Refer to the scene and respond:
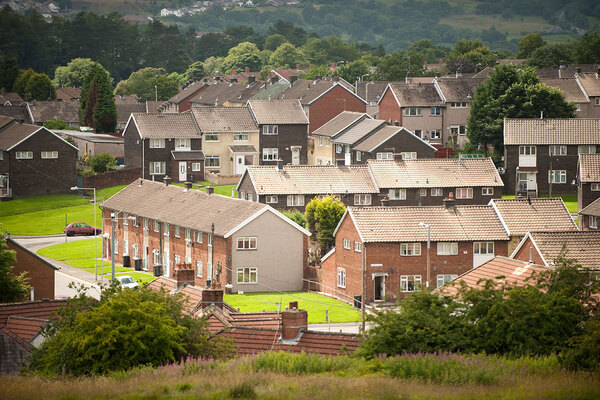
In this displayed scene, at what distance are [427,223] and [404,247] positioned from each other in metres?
2.39

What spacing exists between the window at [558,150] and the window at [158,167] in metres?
34.9

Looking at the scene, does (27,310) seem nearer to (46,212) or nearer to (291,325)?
(291,325)

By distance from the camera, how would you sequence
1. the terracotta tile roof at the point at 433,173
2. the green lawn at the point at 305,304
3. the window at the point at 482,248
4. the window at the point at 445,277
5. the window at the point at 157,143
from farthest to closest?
Answer: 1. the window at the point at 157,143
2. the terracotta tile roof at the point at 433,173
3. the window at the point at 482,248
4. the window at the point at 445,277
5. the green lawn at the point at 305,304

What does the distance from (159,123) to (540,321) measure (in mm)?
72767

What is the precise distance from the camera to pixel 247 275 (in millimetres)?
68750

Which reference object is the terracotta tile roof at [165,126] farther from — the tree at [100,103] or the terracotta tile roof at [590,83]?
the terracotta tile roof at [590,83]

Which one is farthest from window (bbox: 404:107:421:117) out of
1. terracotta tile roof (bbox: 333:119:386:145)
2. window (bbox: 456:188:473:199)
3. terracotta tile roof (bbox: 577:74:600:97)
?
window (bbox: 456:188:473:199)

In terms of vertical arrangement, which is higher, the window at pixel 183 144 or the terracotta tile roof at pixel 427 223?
the window at pixel 183 144

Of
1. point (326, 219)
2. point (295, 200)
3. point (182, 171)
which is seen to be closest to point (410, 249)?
point (326, 219)

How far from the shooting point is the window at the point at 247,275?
68625 mm

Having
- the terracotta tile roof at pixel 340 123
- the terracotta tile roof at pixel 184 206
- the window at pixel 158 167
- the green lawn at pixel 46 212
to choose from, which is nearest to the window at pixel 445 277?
the terracotta tile roof at pixel 184 206

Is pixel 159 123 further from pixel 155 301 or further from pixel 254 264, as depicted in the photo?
pixel 155 301

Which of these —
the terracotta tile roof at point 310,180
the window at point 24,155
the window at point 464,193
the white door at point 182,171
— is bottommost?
the window at point 464,193

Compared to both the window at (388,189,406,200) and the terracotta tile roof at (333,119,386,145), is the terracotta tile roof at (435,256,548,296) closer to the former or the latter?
the window at (388,189,406,200)
